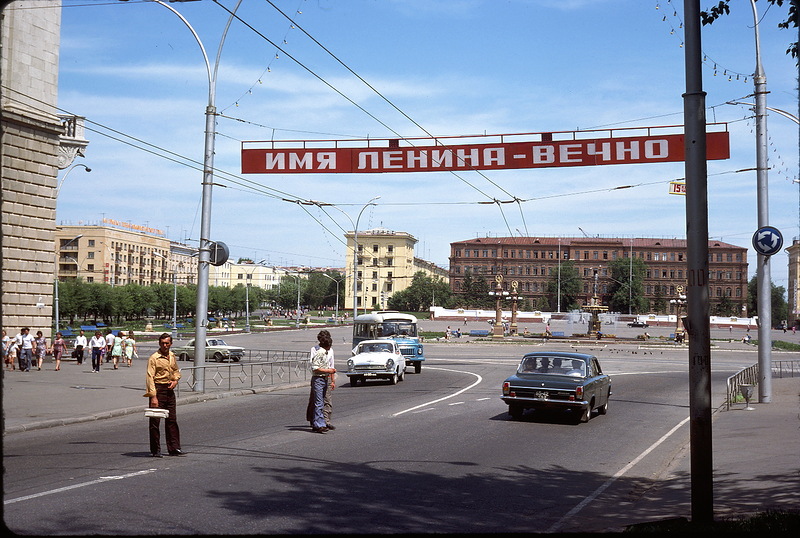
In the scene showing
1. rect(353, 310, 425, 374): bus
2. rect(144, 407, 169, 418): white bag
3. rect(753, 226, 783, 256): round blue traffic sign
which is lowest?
rect(144, 407, 169, 418): white bag

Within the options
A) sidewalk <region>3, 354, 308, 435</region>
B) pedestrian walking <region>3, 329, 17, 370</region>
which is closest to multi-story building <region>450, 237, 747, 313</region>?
pedestrian walking <region>3, 329, 17, 370</region>

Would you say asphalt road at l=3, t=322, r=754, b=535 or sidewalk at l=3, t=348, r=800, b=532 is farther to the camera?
sidewalk at l=3, t=348, r=800, b=532

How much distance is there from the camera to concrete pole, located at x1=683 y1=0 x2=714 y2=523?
6.81 meters

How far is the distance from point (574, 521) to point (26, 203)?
30.5 m

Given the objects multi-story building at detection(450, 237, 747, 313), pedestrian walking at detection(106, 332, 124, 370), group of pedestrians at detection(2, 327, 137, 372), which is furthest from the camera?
multi-story building at detection(450, 237, 747, 313)

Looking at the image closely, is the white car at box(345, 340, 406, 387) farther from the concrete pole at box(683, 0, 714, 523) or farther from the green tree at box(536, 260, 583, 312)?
the green tree at box(536, 260, 583, 312)

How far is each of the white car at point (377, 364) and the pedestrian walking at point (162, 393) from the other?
54.4 feet

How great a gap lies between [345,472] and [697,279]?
5.37 m

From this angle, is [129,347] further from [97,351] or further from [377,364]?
[377,364]

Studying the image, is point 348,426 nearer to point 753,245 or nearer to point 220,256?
point 220,256

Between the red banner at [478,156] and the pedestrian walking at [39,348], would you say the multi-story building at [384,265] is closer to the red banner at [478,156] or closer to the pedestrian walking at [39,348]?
the pedestrian walking at [39,348]

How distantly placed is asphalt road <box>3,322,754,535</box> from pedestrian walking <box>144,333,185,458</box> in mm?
267

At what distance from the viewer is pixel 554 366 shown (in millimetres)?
17547

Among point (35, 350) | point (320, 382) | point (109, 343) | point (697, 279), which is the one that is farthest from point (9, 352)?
point (697, 279)
